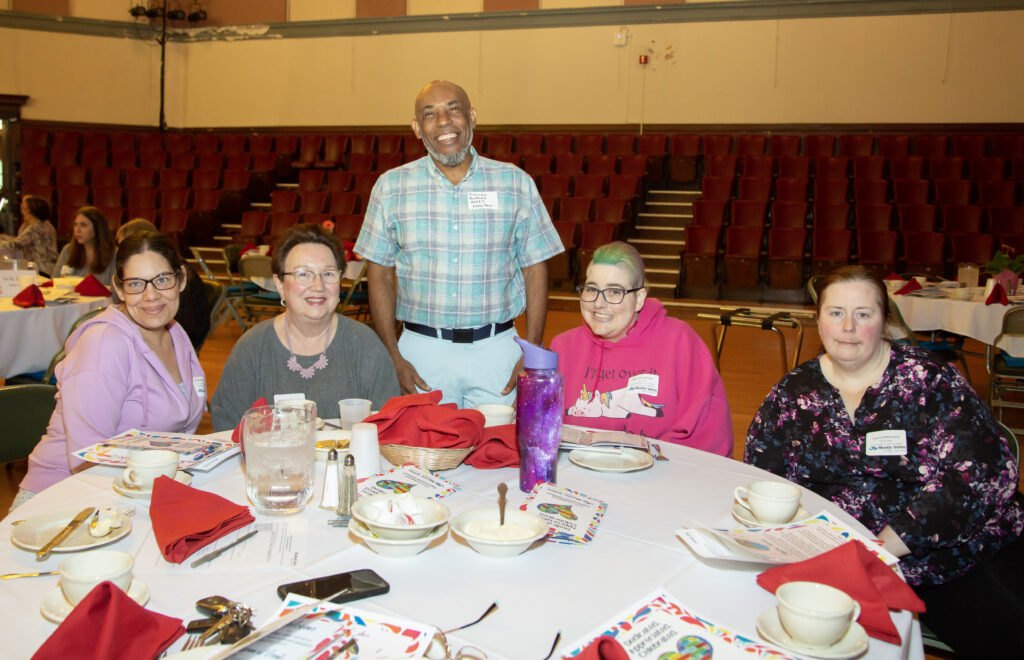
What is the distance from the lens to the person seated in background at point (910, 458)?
170 cm

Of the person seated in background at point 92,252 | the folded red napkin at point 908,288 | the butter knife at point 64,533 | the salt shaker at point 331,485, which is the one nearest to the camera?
the butter knife at point 64,533

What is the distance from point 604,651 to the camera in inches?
36.3

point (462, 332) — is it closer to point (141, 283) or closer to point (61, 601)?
point (141, 283)

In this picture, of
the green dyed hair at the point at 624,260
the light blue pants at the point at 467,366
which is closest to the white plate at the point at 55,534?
the green dyed hair at the point at 624,260

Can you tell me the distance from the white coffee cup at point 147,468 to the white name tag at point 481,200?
1545 mm

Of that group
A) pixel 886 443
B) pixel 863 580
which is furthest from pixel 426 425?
pixel 886 443

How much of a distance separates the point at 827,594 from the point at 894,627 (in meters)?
0.10

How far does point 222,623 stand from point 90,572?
21cm

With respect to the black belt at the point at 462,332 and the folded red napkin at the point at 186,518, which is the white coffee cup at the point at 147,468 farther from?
the black belt at the point at 462,332

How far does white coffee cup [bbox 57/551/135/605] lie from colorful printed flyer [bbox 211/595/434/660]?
0.77 feet

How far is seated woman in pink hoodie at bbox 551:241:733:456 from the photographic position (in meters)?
2.28

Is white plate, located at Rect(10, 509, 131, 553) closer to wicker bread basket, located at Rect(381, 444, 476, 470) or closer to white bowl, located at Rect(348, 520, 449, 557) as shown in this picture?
white bowl, located at Rect(348, 520, 449, 557)

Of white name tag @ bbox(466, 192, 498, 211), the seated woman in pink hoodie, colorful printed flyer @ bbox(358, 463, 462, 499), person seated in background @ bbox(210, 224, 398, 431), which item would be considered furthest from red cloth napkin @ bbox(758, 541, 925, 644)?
white name tag @ bbox(466, 192, 498, 211)

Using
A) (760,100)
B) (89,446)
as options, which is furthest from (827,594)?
(760,100)
